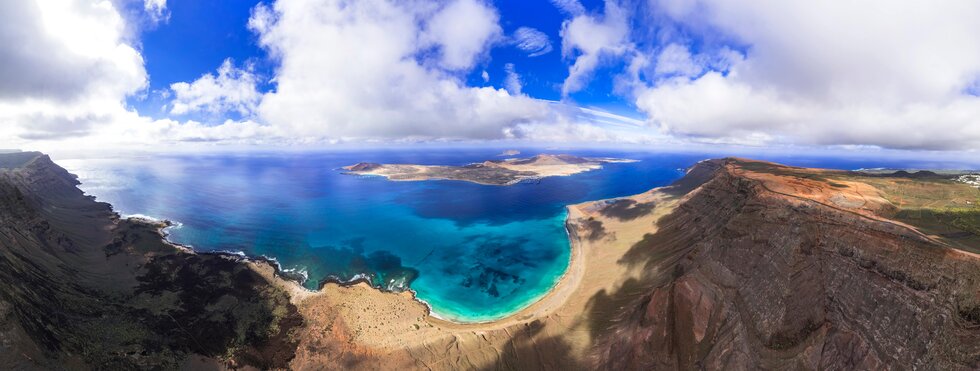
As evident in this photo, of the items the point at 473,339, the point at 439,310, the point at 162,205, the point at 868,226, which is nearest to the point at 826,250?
the point at 868,226

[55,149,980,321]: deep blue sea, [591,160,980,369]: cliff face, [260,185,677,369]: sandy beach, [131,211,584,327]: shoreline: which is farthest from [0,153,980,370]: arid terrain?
[55,149,980,321]: deep blue sea

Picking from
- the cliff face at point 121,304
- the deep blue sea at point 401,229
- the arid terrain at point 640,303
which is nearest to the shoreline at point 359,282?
the arid terrain at point 640,303

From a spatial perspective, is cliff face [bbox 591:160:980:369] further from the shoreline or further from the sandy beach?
the shoreline

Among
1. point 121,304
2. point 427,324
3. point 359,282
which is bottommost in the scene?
point 427,324

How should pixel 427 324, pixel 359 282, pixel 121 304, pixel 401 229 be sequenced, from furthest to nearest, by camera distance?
pixel 401 229 → pixel 359 282 → pixel 427 324 → pixel 121 304

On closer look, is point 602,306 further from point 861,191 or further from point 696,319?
point 861,191

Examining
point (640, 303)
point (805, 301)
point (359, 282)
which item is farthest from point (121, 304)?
point (805, 301)

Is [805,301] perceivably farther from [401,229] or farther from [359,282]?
[401,229]
